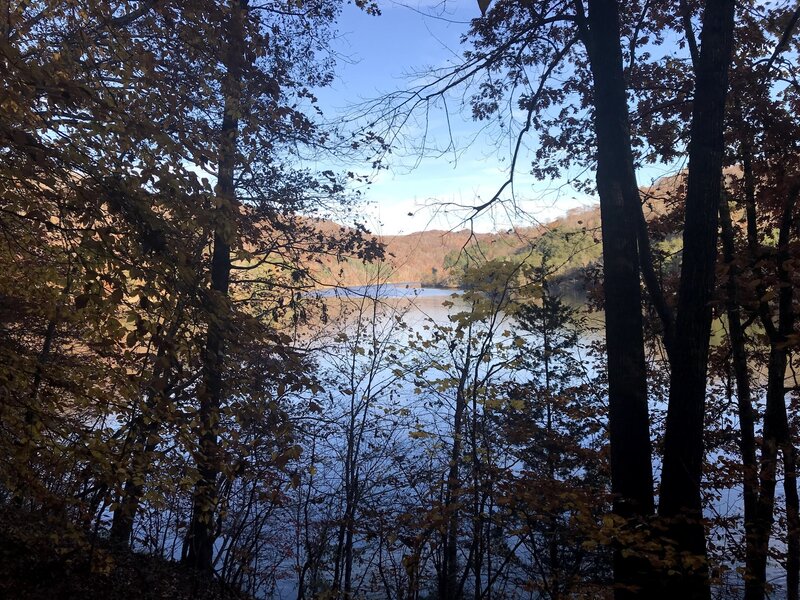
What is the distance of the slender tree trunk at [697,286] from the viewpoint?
3752 mm

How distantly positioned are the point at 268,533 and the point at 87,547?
587cm

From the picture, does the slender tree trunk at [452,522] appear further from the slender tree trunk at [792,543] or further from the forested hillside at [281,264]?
the slender tree trunk at [792,543]

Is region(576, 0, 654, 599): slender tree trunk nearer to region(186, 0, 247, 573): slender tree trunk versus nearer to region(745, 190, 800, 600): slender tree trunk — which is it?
region(186, 0, 247, 573): slender tree trunk

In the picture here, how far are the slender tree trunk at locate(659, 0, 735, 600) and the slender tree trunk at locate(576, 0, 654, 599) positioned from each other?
0.68 ft

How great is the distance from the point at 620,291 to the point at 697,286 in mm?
526

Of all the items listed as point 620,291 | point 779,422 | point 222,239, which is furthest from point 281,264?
point 779,422

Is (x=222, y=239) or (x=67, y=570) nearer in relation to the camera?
(x=222, y=239)

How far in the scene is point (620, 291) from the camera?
414 cm

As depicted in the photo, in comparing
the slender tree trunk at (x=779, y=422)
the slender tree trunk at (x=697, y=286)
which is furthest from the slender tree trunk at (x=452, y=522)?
the slender tree trunk at (x=779, y=422)

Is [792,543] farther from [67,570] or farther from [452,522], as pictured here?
[67,570]

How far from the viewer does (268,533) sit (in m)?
12.1

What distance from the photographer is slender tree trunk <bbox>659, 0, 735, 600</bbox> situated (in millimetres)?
3752

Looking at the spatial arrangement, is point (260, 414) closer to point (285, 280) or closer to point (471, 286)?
point (285, 280)

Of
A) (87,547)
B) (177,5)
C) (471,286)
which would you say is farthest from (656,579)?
(471,286)
